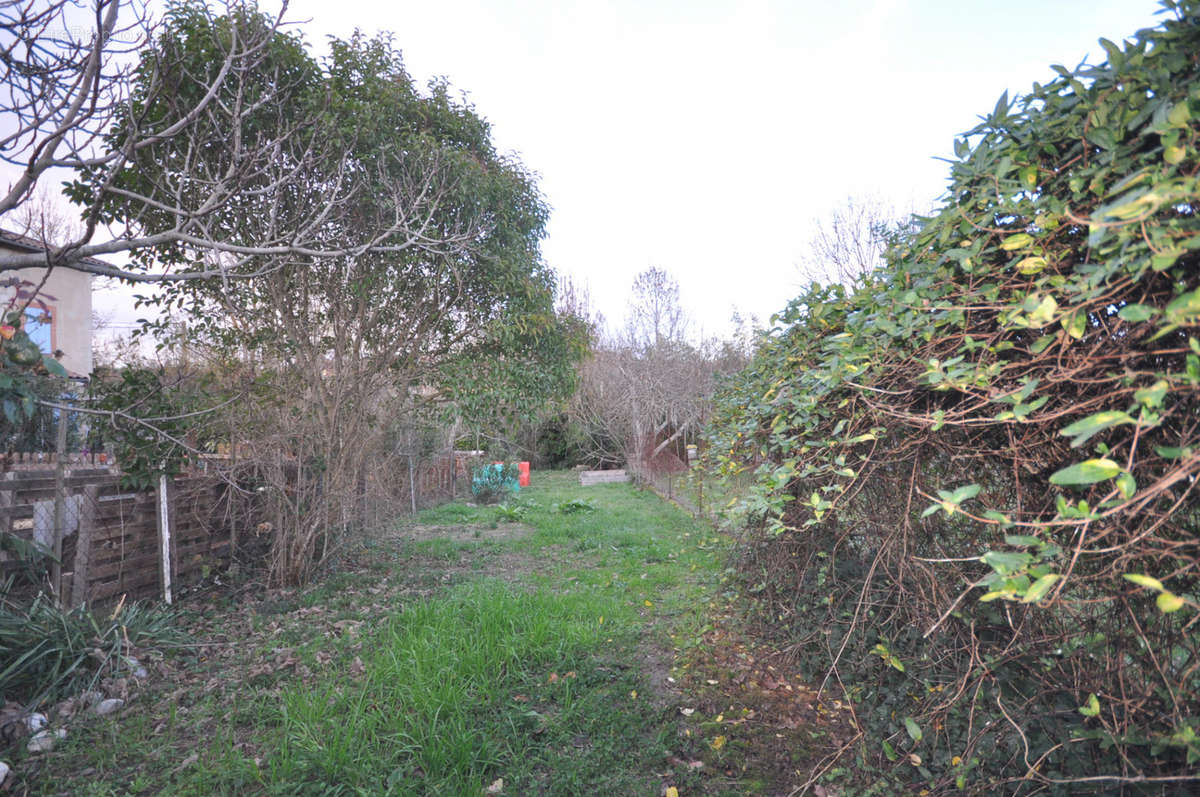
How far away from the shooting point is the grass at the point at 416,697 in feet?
8.60

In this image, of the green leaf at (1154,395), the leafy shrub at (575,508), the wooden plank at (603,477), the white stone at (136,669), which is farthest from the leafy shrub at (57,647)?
the wooden plank at (603,477)

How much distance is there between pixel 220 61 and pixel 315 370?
113 inches

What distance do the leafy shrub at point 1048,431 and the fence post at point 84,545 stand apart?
4915 millimetres

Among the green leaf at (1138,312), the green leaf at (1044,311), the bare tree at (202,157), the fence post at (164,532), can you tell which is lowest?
the fence post at (164,532)

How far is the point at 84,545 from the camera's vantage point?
4.32m

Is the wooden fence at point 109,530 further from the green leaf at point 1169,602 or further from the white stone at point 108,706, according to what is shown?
the green leaf at point 1169,602

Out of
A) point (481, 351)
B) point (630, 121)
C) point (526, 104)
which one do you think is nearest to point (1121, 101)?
point (481, 351)

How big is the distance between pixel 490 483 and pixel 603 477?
20.3 feet

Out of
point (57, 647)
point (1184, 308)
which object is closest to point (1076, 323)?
point (1184, 308)

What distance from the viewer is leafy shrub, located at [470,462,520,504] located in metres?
12.7

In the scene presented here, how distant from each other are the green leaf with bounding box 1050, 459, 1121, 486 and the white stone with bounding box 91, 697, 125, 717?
4497 mm

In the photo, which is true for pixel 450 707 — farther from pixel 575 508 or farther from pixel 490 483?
pixel 490 483

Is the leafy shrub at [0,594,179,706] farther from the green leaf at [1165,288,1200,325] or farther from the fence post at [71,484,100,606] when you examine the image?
the green leaf at [1165,288,1200,325]

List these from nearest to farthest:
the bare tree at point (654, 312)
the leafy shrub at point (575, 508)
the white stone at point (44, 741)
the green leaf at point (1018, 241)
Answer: the green leaf at point (1018, 241)
the white stone at point (44, 741)
the leafy shrub at point (575, 508)
the bare tree at point (654, 312)
